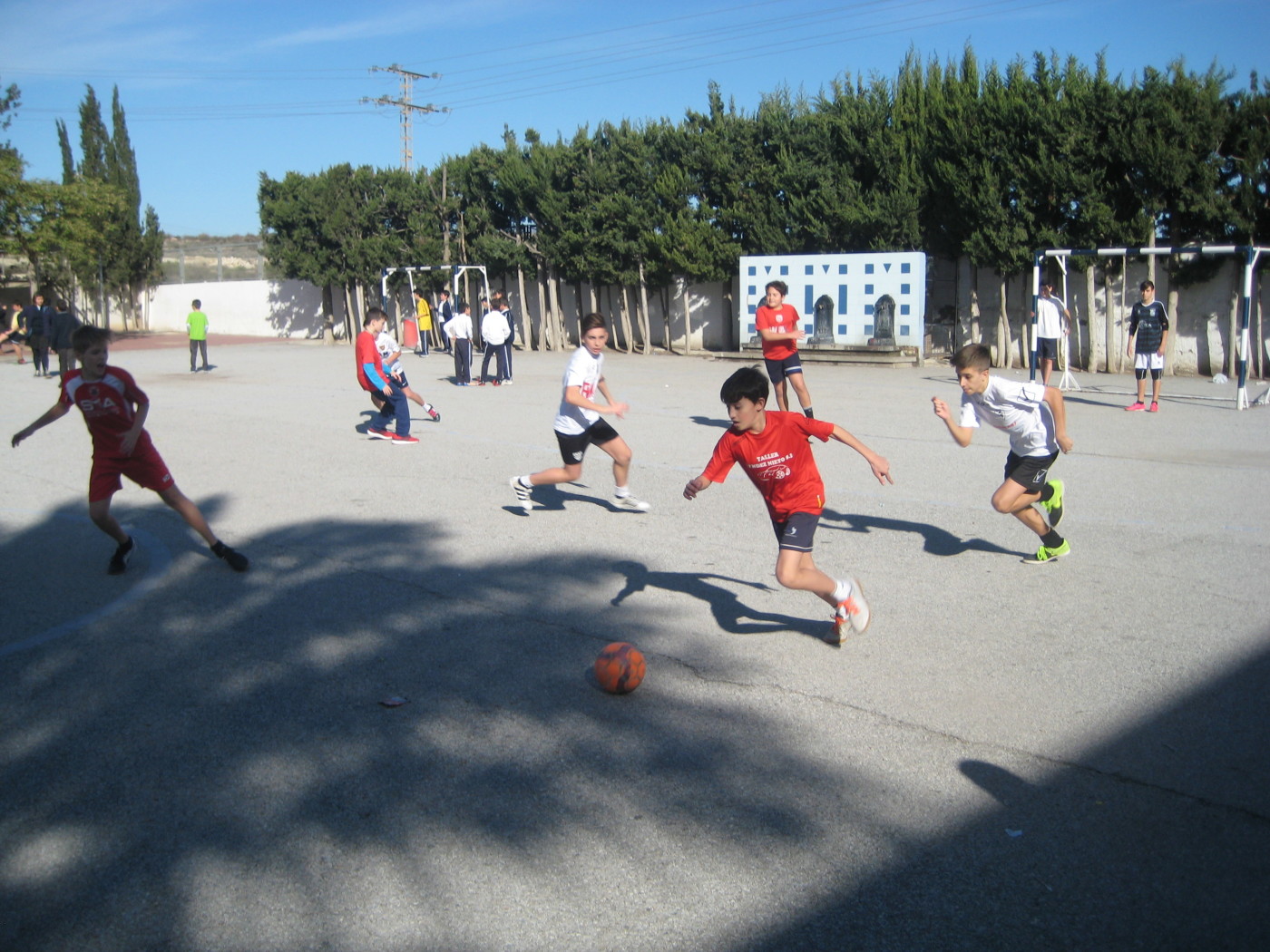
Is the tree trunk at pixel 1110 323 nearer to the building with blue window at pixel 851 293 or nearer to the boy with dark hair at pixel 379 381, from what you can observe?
the building with blue window at pixel 851 293

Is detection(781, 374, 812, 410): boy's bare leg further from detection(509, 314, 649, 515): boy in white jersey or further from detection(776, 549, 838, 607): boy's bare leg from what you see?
detection(776, 549, 838, 607): boy's bare leg

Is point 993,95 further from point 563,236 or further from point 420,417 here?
point 420,417

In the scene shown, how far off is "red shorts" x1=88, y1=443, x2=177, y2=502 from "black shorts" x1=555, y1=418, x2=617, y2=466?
9.68 feet

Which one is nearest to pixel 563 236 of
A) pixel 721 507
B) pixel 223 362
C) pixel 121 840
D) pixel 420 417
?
pixel 223 362

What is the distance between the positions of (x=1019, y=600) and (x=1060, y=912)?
3167 millimetres

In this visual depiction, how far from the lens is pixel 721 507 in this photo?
8656 millimetres

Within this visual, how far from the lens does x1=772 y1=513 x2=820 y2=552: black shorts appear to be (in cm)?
526

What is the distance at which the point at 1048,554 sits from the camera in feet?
22.6

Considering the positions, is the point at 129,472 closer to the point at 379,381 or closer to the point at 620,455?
the point at 620,455

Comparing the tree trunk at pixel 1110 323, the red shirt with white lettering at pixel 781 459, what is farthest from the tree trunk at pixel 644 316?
the red shirt with white lettering at pixel 781 459

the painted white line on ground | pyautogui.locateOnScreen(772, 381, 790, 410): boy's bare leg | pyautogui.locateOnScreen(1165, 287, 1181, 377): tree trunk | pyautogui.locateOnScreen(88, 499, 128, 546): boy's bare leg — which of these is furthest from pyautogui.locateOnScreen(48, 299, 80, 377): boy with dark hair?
pyautogui.locateOnScreen(1165, 287, 1181, 377): tree trunk

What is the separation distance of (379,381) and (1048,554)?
7907mm

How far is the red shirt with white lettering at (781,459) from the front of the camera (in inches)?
211

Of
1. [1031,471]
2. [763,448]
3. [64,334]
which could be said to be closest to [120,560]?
[763,448]
